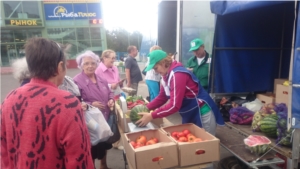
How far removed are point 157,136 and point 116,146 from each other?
95.5 inches

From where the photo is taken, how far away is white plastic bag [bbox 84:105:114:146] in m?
2.49

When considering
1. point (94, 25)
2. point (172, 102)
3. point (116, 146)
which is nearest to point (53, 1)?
point (94, 25)

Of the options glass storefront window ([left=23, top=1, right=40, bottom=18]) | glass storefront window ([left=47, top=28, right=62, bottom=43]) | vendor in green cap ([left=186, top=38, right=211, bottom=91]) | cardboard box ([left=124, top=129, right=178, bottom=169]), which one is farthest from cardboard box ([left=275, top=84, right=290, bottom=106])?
glass storefront window ([left=23, top=1, right=40, bottom=18])

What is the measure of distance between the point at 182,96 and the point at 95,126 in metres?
0.98

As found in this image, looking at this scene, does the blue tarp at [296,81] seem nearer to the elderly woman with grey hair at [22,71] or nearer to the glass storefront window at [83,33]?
the elderly woman with grey hair at [22,71]

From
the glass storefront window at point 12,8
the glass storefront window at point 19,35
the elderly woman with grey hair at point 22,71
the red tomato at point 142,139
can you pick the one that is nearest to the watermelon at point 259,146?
the red tomato at point 142,139

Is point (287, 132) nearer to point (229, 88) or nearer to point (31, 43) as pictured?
point (229, 88)

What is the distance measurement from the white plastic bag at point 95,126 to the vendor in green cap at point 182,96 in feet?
1.42

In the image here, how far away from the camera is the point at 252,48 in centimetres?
477

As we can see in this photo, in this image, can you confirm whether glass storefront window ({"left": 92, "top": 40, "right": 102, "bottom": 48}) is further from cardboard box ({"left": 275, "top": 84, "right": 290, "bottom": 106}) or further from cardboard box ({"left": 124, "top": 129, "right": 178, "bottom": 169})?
cardboard box ({"left": 124, "top": 129, "right": 178, "bottom": 169})

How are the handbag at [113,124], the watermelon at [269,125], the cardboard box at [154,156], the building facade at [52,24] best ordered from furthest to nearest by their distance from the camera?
1. the building facade at [52,24]
2. the handbag at [113,124]
3. the watermelon at [269,125]
4. the cardboard box at [154,156]

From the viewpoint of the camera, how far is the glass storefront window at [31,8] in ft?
73.0

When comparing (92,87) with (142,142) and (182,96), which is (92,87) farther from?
(182,96)

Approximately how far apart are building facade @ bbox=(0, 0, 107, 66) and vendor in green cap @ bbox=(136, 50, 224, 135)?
2212 cm
